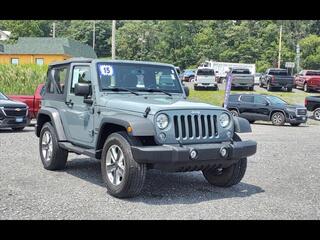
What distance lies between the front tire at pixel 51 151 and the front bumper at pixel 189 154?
2643 millimetres

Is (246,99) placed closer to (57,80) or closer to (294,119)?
(294,119)

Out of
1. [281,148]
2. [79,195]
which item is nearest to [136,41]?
[281,148]

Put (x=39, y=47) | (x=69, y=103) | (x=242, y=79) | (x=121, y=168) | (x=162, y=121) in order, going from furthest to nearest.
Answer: (x=39, y=47), (x=242, y=79), (x=69, y=103), (x=121, y=168), (x=162, y=121)

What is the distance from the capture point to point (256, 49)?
7081cm

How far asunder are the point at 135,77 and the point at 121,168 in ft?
6.21

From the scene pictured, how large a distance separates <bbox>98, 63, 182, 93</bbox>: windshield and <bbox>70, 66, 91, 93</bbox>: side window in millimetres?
292

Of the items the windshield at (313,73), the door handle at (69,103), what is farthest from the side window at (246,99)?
the windshield at (313,73)

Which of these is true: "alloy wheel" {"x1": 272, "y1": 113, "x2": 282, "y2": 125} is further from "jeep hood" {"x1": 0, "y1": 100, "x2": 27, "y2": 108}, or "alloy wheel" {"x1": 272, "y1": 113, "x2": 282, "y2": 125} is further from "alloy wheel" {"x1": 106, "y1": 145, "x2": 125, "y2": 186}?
"alloy wheel" {"x1": 106, "y1": 145, "x2": 125, "y2": 186}

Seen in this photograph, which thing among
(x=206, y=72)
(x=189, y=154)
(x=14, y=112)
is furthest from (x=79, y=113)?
(x=206, y=72)

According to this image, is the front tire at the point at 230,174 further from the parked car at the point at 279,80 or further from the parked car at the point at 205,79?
the parked car at the point at 279,80

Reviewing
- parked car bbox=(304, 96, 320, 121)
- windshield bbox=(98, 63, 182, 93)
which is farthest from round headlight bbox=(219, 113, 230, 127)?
parked car bbox=(304, 96, 320, 121)

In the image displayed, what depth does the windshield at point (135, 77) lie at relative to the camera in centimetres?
792

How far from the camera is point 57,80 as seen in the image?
30.1 feet
